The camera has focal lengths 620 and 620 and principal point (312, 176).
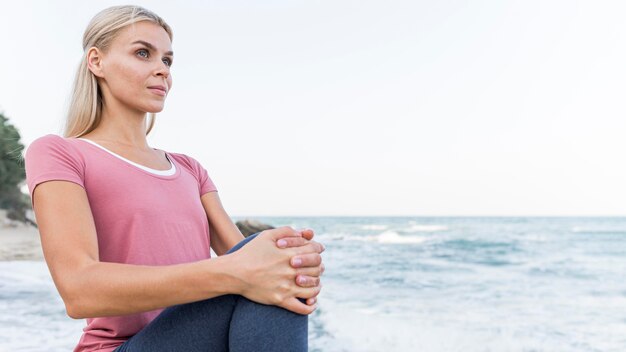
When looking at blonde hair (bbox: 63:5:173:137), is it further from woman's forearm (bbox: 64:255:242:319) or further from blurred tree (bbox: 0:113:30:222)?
blurred tree (bbox: 0:113:30:222)

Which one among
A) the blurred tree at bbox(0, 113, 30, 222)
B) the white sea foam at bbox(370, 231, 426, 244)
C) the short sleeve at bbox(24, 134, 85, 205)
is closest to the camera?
the short sleeve at bbox(24, 134, 85, 205)

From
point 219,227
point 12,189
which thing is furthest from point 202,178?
point 12,189

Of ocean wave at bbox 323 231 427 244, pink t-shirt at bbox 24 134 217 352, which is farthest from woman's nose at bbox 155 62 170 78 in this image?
ocean wave at bbox 323 231 427 244

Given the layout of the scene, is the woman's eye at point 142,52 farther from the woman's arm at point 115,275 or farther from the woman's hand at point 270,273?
the woman's hand at point 270,273

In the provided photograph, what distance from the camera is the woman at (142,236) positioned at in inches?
44.8

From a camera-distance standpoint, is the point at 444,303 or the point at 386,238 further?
the point at 386,238

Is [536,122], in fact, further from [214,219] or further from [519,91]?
[214,219]

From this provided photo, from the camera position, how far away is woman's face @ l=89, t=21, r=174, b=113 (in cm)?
149

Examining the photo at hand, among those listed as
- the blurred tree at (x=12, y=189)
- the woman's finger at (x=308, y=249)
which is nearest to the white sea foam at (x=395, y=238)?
the blurred tree at (x=12, y=189)

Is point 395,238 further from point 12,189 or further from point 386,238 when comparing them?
point 12,189

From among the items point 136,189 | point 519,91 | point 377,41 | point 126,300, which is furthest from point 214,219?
point 519,91

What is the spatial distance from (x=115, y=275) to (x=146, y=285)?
2.4 inches

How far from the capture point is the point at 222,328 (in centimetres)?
117

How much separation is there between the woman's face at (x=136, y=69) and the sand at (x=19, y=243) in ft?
33.4
